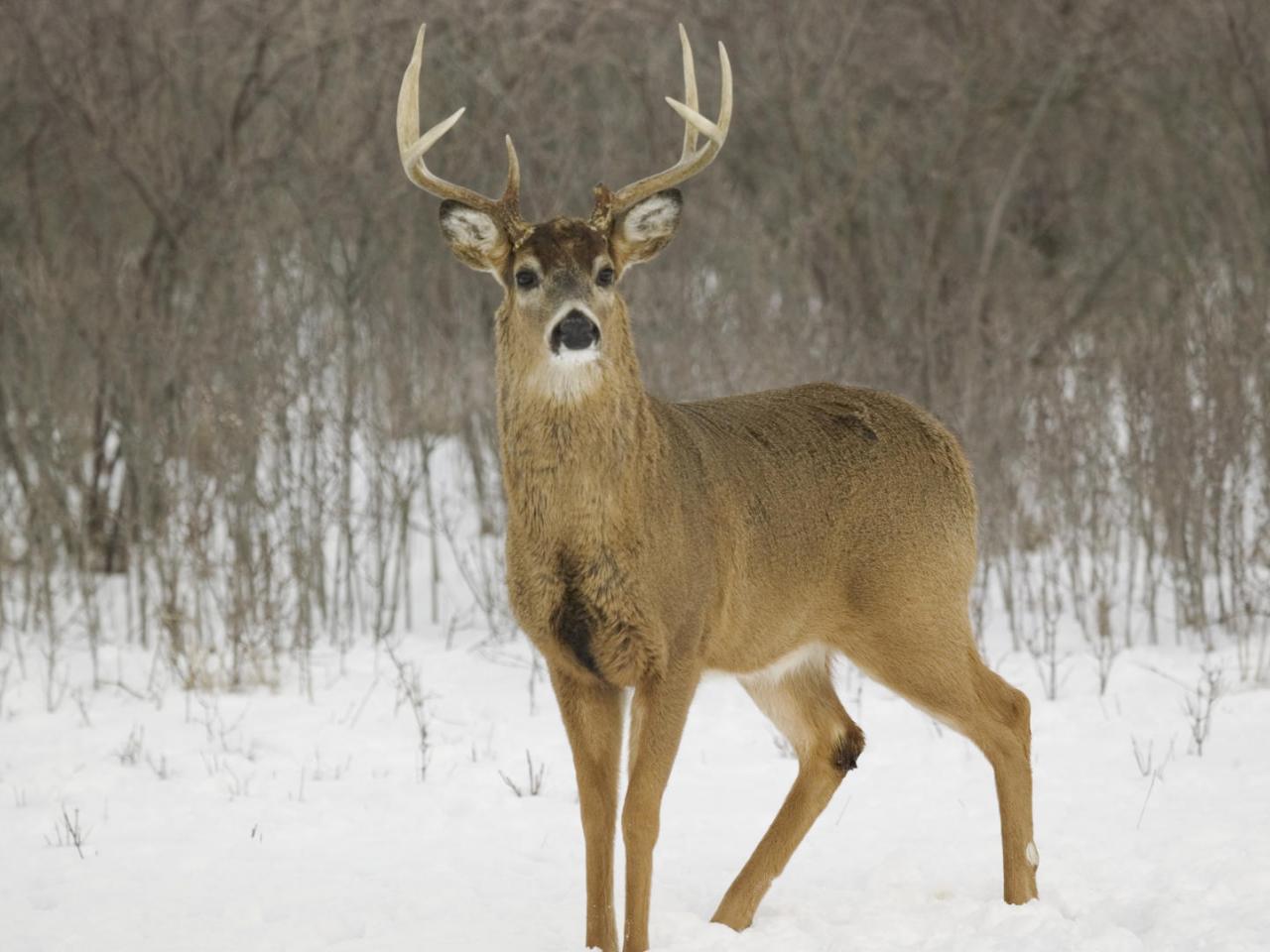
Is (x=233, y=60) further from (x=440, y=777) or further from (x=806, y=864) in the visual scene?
(x=806, y=864)

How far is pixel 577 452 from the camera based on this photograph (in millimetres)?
4801

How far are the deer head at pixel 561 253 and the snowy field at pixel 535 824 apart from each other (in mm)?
1243

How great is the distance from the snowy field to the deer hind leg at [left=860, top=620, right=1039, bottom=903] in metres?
0.17

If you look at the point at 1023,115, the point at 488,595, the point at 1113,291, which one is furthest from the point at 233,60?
the point at 1113,291

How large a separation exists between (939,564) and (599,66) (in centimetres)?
1032

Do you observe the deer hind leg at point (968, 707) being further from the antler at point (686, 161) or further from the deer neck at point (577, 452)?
the antler at point (686, 161)

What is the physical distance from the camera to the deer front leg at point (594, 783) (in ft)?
15.9

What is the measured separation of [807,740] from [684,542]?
1235 millimetres

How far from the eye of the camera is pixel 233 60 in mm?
12266

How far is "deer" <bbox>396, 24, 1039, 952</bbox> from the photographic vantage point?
473 centimetres

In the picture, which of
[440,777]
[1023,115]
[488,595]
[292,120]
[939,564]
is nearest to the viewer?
[939,564]

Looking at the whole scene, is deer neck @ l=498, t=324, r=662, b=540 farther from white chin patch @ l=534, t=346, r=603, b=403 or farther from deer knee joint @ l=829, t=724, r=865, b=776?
deer knee joint @ l=829, t=724, r=865, b=776

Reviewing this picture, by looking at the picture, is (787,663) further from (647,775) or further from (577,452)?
(577,452)

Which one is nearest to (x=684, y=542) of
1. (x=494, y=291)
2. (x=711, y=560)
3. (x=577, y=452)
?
(x=711, y=560)
